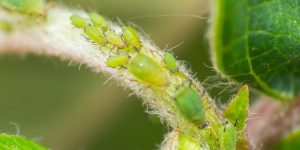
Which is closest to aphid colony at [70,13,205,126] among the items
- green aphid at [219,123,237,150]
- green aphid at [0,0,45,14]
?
green aphid at [219,123,237,150]

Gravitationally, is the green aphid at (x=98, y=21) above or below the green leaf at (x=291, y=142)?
above

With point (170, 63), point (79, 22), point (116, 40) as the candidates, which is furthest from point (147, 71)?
point (79, 22)

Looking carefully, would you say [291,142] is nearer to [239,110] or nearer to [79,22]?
[239,110]

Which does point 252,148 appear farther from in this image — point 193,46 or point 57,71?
point 57,71

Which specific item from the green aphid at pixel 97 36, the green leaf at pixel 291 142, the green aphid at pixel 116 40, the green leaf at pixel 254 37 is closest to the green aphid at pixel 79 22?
the green aphid at pixel 97 36

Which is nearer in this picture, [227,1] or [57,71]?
[227,1]

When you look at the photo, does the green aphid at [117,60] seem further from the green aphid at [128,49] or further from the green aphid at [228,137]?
the green aphid at [228,137]

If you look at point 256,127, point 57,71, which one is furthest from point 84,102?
point 256,127
